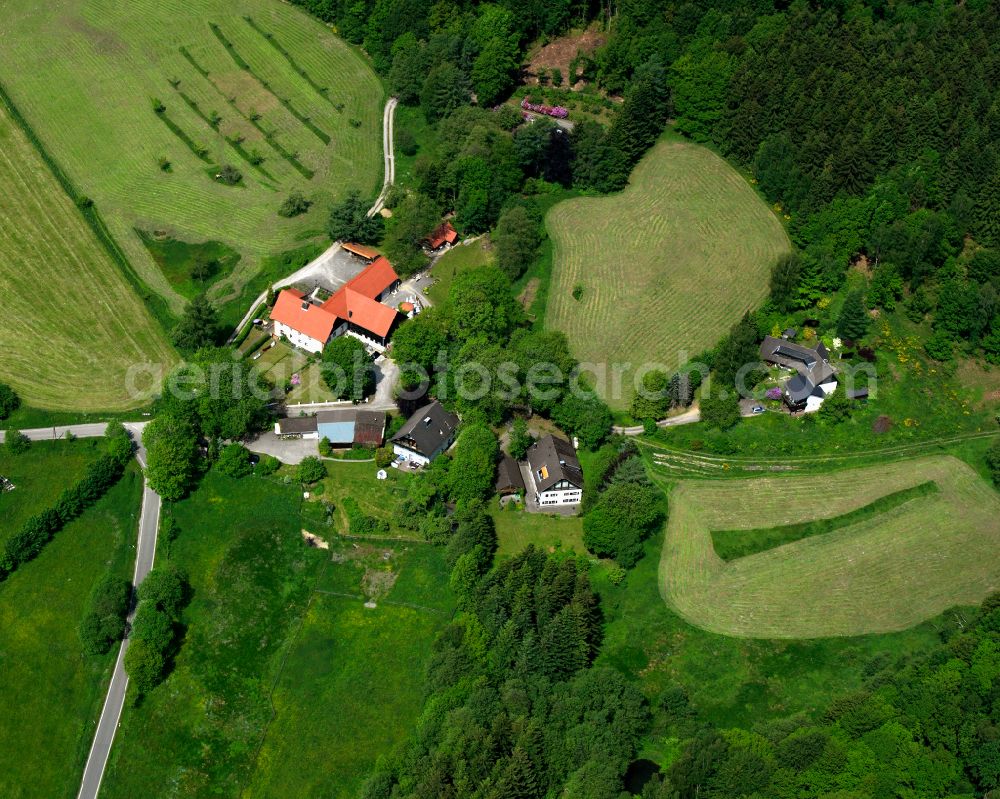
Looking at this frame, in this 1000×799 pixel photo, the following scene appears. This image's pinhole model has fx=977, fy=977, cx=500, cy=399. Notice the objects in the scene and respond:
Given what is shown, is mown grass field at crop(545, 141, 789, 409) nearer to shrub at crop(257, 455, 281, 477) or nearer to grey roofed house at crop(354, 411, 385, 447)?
grey roofed house at crop(354, 411, 385, 447)

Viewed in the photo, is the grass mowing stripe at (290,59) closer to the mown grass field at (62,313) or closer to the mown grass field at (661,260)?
the mown grass field at (62,313)

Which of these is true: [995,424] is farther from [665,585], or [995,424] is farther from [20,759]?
[20,759]

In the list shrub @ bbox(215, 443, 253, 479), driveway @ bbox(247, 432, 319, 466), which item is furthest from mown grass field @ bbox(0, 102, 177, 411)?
driveway @ bbox(247, 432, 319, 466)

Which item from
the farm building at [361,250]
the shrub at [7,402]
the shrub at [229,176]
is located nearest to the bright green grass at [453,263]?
the farm building at [361,250]

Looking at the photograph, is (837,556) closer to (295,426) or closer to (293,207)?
(295,426)

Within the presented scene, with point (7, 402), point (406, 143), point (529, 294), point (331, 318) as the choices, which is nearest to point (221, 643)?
point (7, 402)
